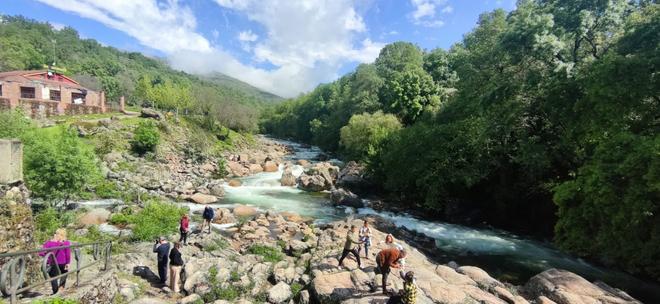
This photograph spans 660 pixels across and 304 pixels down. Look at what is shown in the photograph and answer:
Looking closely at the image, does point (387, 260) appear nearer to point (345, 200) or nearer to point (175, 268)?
point (175, 268)

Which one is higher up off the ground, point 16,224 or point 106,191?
point 16,224

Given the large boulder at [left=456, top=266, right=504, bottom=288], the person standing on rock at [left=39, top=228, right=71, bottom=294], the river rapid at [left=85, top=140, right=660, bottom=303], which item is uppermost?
the person standing on rock at [left=39, top=228, right=71, bottom=294]

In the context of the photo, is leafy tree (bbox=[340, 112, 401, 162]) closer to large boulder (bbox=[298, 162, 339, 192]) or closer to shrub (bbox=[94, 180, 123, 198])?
large boulder (bbox=[298, 162, 339, 192])

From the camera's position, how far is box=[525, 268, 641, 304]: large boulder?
539 inches

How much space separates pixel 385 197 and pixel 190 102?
52863mm

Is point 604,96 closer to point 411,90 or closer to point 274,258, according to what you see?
point 274,258

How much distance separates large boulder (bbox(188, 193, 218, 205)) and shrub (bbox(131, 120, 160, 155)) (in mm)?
16171

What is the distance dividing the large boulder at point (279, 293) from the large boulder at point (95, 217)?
15.6m

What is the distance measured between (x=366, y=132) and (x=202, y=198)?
23.0 m

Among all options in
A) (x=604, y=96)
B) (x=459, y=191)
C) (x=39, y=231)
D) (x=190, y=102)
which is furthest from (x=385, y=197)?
(x=190, y=102)

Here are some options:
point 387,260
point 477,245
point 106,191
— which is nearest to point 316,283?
point 387,260

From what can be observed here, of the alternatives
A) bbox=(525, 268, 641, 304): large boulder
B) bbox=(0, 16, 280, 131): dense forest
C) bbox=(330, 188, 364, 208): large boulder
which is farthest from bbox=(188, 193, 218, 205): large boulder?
bbox=(0, 16, 280, 131): dense forest

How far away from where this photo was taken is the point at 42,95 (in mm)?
59094

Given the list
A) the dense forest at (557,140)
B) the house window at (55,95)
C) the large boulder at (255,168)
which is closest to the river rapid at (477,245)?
the dense forest at (557,140)
